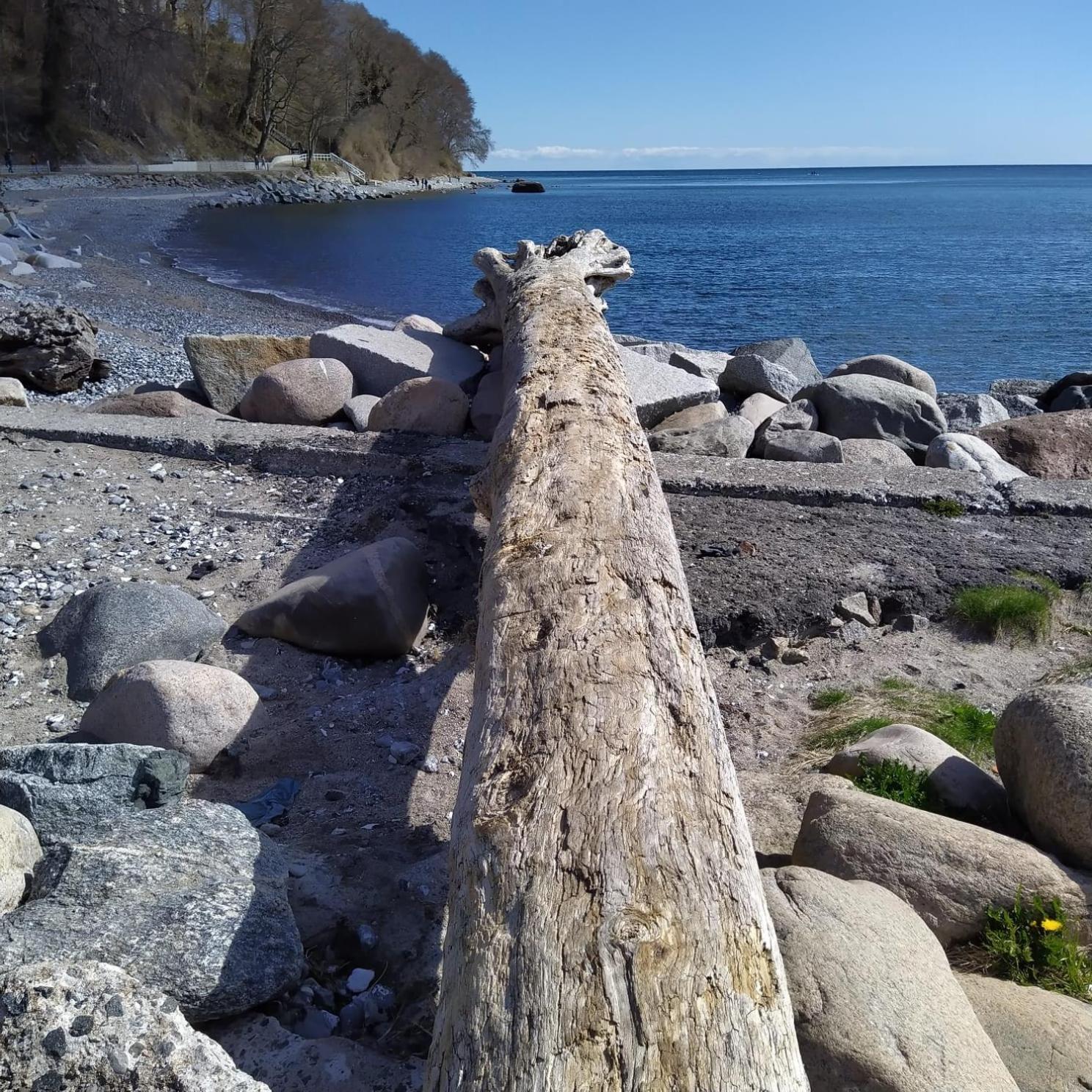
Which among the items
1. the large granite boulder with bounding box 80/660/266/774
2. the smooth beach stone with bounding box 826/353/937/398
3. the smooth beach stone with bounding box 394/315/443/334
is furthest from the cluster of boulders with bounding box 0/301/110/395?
the smooth beach stone with bounding box 826/353/937/398

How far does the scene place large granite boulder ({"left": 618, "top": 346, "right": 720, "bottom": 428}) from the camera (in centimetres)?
661

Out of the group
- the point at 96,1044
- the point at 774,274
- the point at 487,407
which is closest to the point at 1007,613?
the point at 487,407

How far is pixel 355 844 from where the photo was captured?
3.03 metres

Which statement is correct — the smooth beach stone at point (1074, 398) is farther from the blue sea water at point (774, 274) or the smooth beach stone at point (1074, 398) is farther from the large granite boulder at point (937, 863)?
the large granite boulder at point (937, 863)

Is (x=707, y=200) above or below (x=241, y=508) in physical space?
above

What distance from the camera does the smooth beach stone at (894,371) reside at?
917cm

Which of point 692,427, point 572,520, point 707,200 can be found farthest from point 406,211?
point 572,520

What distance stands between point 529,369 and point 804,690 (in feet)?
6.45

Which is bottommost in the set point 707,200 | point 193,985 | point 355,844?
point 355,844

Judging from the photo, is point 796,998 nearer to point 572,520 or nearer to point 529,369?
point 572,520

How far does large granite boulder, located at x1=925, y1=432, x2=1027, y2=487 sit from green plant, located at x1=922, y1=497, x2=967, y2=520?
2.02 feet

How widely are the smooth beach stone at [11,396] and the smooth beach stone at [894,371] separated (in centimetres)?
697

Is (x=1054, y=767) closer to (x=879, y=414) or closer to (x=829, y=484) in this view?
(x=829, y=484)

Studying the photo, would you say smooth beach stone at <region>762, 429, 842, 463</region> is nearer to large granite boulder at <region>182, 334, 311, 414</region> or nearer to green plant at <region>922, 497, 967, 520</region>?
green plant at <region>922, 497, 967, 520</region>
